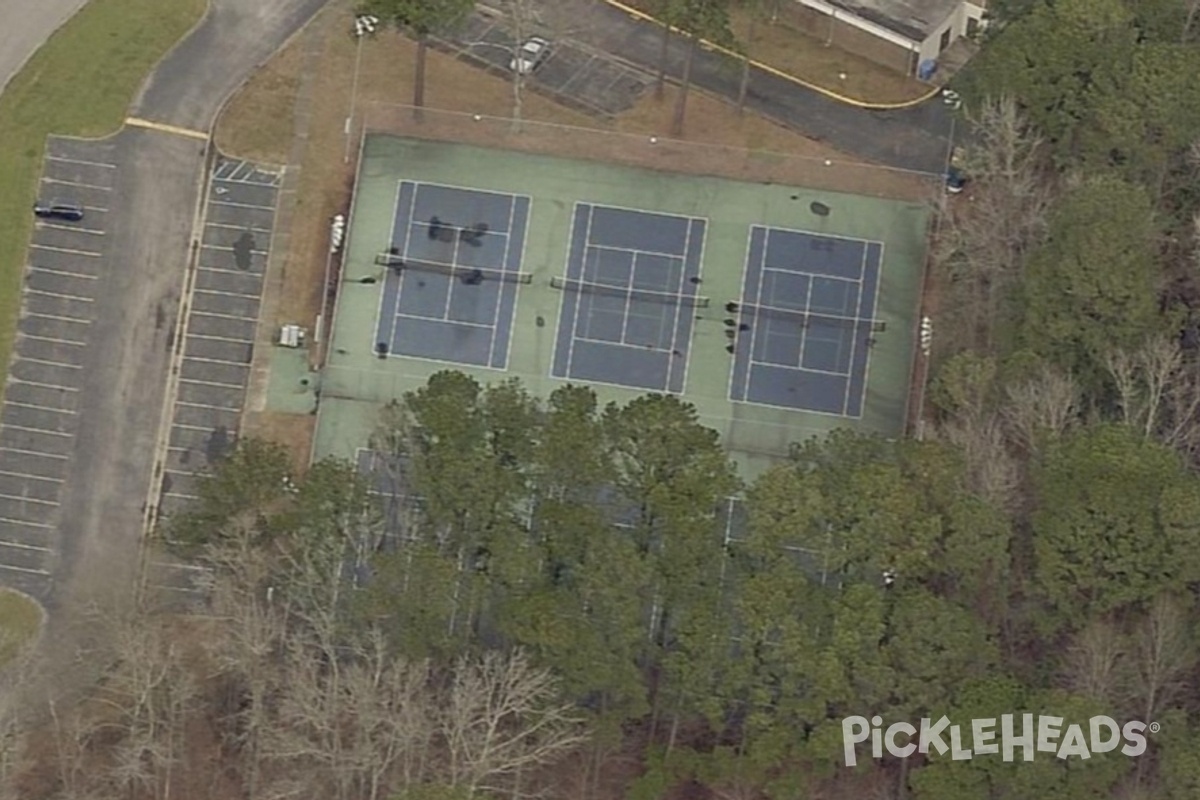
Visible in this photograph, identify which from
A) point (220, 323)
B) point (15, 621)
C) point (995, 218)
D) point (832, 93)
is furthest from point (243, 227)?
point (995, 218)

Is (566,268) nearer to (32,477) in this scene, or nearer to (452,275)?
(452,275)

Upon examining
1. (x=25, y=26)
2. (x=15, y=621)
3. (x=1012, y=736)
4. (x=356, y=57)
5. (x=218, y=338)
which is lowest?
(x=15, y=621)

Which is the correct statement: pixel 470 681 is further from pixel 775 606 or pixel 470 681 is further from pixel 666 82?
pixel 666 82

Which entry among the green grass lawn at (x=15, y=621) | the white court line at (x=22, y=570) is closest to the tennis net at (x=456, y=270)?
the white court line at (x=22, y=570)

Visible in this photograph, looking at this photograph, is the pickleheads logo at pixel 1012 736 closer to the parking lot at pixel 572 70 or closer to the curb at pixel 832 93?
the curb at pixel 832 93

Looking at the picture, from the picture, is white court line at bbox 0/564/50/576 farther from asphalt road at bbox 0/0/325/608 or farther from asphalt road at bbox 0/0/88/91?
asphalt road at bbox 0/0/88/91

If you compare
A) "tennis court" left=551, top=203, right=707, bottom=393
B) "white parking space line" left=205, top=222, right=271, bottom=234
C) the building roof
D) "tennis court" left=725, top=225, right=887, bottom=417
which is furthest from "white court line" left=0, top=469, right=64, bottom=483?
the building roof
